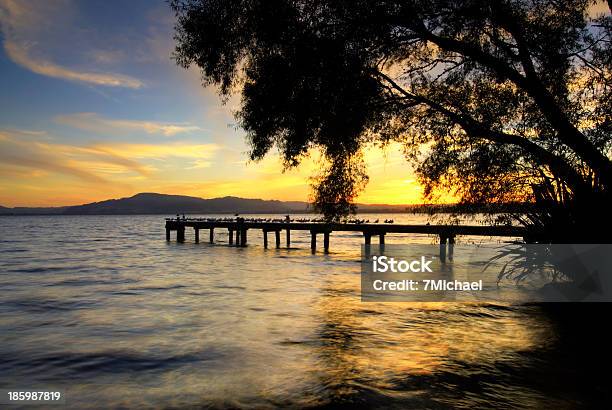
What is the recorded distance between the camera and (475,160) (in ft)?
48.7

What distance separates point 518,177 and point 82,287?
2247 cm

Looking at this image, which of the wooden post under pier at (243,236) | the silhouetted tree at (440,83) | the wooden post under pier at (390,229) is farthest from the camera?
the wooden post under pier at (243,236)

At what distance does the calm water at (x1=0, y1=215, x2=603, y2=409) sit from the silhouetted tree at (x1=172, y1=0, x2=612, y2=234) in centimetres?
456

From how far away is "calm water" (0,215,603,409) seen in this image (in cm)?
884

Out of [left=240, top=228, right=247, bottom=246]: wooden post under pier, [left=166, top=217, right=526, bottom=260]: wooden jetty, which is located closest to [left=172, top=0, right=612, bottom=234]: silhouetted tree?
[left=166, top=217, right=526, bottom=260]: wooden jetty

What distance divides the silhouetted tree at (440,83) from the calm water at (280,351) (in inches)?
180

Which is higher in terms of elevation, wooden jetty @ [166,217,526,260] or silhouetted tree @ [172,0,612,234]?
silhouetted tree @ [172,0,612,234]

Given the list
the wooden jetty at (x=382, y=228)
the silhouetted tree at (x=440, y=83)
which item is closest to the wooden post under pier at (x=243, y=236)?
the wooden jetty at (x=382, y=228)

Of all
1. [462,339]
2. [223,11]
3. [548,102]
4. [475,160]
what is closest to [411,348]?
[462,339]

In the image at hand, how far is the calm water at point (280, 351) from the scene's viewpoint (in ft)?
29.0

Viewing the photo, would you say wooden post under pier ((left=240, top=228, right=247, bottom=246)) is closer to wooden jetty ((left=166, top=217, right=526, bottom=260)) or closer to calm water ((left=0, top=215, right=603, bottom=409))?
wooden jetty ((left=166, top=217, right=526, bottom=260))

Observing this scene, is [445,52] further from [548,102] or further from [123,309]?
[123,309]

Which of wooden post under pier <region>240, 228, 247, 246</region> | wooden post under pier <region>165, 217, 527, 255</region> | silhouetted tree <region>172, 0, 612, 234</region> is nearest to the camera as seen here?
silhouetted tree <region>172, 0, 612, 234</region>

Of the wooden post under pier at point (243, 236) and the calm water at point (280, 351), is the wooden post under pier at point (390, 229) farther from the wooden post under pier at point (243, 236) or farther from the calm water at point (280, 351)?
the calm water at point (280, 351)
